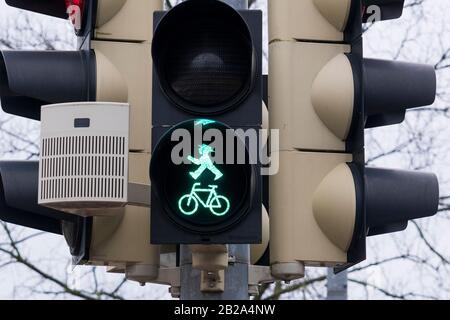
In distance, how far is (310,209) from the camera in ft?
25.3

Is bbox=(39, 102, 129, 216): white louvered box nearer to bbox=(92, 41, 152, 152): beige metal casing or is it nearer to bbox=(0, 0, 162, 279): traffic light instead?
bbox=(0, 0, 162, 279): traffic light

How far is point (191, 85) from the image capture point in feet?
22.7

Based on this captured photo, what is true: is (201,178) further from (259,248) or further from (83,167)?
(259,248)

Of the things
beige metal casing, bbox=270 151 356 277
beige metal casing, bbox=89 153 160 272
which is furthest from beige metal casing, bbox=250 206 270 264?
beige metal casing, bbox=89 153 160 272

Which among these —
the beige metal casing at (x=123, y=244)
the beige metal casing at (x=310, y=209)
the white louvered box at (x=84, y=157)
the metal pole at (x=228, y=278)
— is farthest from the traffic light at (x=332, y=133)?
the white louvered box at (x=84, y=157)

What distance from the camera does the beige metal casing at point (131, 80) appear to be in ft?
25.2

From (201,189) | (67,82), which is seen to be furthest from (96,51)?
(201,189)

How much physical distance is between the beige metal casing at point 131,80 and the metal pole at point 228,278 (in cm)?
82

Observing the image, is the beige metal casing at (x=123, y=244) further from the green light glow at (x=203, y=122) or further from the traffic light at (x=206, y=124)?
the green light glow at (x=203, y=122)

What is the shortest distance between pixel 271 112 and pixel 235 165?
3.92 ft

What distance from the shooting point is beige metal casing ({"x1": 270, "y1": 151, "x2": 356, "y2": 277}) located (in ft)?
24.9

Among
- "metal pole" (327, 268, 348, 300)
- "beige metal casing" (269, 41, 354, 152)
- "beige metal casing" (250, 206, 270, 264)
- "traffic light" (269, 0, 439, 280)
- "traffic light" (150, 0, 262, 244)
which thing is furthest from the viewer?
"metal pole" (327, 268, 348, 300)

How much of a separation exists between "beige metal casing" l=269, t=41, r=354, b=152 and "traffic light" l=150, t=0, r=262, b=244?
91 cm

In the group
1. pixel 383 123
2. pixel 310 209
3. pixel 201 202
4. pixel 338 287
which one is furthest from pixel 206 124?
pixel 338 287
